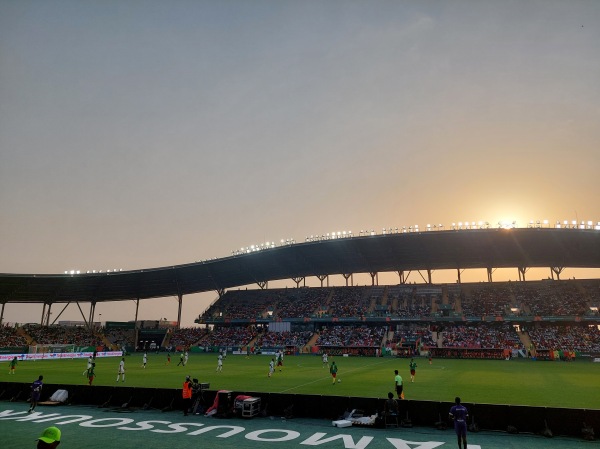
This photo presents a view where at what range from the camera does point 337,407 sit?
17875 mm

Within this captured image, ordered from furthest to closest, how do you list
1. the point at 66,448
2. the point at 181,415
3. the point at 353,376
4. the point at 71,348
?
the point at 71,348, the point at 353,376, the point at 181,415, the point at 66,448

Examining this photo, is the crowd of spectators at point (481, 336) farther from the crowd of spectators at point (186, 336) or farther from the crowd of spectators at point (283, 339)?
the crowd of spectators at point (186, 336)

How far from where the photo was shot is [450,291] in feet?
252

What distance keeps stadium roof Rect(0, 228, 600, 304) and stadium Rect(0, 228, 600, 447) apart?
1.10ft

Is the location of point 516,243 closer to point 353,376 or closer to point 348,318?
point 348,318

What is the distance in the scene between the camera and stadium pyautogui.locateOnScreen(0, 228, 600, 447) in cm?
3961

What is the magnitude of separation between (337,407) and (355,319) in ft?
179

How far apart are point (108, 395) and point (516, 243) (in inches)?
2498

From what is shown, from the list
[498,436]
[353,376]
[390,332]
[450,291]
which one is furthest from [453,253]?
[498,436]

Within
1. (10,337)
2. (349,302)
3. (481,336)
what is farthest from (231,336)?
(481,336)

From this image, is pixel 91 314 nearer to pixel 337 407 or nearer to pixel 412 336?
pixel 412 336

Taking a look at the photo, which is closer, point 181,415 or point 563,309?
point 181,415

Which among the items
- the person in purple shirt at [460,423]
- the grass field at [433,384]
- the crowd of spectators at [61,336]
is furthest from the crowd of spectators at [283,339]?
the person in purple shirt at [460,423]

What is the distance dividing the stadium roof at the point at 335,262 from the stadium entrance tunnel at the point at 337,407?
51.5 metres
